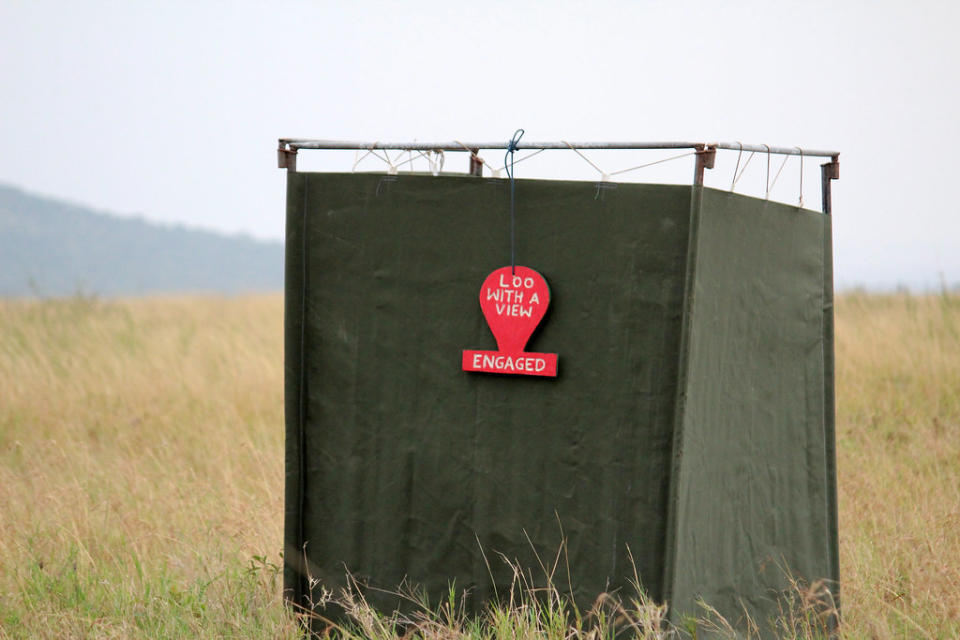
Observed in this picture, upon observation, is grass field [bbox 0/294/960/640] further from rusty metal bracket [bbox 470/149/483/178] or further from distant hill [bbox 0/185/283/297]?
distant hill [bbox 0/185/283/297]

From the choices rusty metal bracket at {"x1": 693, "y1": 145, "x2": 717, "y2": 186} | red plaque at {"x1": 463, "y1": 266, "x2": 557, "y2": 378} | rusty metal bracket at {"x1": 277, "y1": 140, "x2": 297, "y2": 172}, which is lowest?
A: red plaque at {"x1": 463, "y1": 266, "x2": 557, "y2": 378}

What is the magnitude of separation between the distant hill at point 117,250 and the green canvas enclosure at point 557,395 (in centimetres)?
7554

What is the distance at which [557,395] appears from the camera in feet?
10.2

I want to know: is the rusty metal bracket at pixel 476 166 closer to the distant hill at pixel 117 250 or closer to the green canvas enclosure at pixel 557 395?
the green canvas enclosure at pixel 557 395

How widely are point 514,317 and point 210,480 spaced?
3672 millimetres

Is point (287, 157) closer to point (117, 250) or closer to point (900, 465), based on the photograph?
point (900, 465)

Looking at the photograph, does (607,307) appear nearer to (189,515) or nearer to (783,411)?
(783,411)

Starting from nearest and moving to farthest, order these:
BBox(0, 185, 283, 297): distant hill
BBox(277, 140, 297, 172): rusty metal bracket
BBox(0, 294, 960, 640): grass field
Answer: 1. BBox(277, 140, 297, 172): rusty metal bracket
2. BBox(0, 294, 960, 640): grass field
3. BBox(0, 185, 283, 297): distant hill

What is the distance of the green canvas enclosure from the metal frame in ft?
0.35

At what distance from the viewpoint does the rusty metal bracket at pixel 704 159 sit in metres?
2.89

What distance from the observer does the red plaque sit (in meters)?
3.07

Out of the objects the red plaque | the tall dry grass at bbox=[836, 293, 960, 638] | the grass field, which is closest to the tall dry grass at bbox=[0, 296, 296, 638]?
the grass field

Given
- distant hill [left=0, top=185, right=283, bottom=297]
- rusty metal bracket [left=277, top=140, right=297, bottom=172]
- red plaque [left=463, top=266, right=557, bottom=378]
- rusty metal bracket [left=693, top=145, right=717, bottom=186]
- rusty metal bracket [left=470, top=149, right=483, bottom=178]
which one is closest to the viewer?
rusty metal bracket [left=693, top=145, right=717, bottom=186]

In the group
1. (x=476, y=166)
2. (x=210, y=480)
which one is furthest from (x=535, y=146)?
(x=210, y=480)
